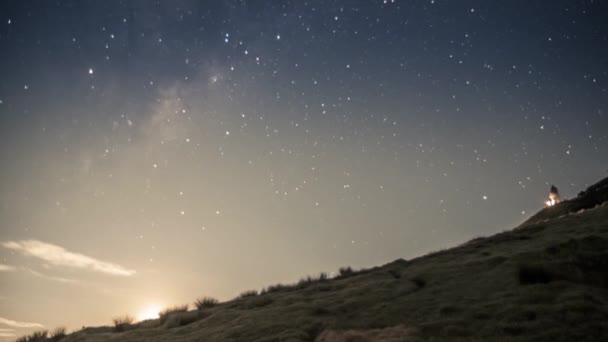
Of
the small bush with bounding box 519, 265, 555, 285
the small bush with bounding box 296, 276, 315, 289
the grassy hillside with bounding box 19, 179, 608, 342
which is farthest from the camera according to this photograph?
the small bush with bounding box 296, 276, 315, 289

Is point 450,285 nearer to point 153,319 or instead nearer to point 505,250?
point 505,250

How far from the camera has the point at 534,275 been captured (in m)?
7.68

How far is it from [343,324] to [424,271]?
3580 mm

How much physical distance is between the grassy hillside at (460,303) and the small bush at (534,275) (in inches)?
0.9

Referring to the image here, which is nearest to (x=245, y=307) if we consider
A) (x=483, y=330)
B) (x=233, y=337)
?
(x=233, y=337)

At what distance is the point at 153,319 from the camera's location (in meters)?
14.6

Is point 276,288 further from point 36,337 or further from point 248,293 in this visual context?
point 36,337

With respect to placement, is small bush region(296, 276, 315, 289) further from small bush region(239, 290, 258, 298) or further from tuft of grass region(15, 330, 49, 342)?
tuft of grass region(15, 330, 49, 342)

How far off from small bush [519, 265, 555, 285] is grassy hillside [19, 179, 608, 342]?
0.02 metres

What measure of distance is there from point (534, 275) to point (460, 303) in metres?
1.83

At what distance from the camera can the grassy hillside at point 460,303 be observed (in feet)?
18.4

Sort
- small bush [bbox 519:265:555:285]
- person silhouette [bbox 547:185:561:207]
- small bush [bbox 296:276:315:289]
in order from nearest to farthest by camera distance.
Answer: small bush [bbox 519:265:555:285]
small bush [bbox 296:276:315:289]
person silhouette [bbox 547:185:561:207]

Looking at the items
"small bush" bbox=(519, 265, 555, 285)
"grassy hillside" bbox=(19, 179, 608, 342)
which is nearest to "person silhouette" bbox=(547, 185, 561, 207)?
"grassy hillside" bbox=(19, 179, 608, 342)

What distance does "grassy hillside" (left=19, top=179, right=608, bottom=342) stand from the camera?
18.4 ft
